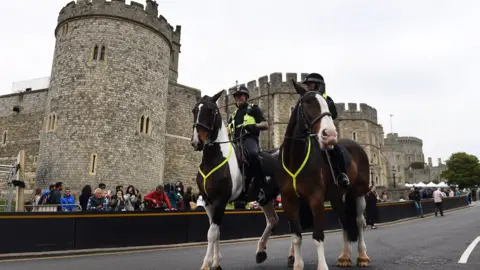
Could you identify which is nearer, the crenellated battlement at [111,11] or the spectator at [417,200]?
the spectator at [417,200]

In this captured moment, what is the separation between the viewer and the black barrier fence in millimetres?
8539

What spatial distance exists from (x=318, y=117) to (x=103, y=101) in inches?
823

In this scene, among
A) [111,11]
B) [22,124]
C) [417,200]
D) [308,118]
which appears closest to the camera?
[308,118]

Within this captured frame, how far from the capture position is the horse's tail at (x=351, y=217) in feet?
17.9

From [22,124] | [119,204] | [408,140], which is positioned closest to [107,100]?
[119,204]

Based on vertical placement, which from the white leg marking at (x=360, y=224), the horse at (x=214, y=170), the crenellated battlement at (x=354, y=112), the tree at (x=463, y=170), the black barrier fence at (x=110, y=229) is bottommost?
the black barrier fence at (x=110, y=229)

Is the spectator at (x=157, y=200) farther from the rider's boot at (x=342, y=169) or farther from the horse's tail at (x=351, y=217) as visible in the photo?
the rider's boot at (x=342, y=169)

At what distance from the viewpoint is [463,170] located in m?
74.1

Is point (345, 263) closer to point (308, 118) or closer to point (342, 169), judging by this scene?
point (342, 169)

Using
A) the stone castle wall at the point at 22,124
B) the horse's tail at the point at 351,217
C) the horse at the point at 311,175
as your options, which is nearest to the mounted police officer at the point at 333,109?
the horse at the point at 311,175

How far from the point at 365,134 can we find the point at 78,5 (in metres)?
38.5

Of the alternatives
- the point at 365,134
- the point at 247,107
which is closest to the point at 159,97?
the point at 247,107

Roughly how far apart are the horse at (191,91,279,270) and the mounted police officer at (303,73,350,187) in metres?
1.21

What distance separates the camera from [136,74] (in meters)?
24.2
